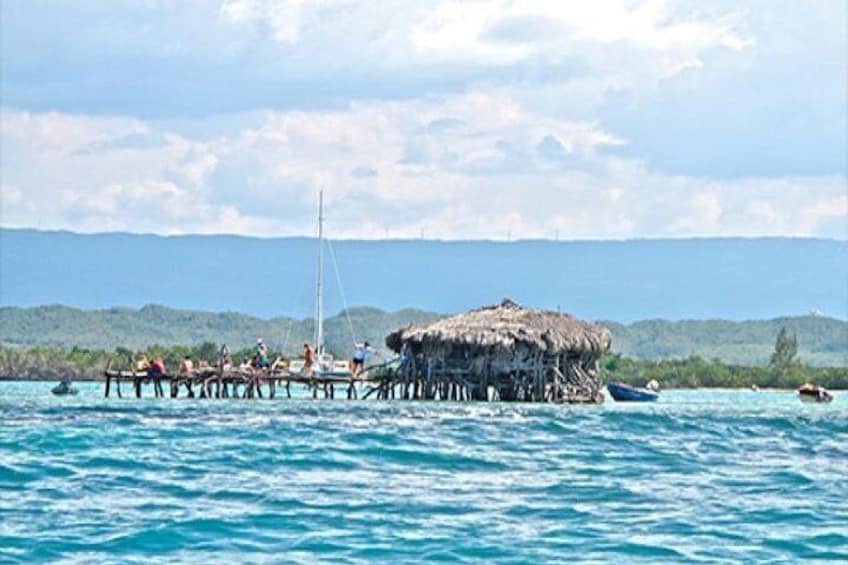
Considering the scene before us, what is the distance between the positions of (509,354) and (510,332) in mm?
1027

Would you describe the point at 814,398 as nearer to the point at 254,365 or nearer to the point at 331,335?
the point at 254,365

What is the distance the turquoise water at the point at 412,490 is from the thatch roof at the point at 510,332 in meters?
15.8

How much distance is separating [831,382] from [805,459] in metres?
64.7

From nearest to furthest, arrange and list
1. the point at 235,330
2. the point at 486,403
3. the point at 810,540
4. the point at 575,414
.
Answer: the point at 810,540 < the point at 575,414 < the point at 486,403 < the point at 235,330

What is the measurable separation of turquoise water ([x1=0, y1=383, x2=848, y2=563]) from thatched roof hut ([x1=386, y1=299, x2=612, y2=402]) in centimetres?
1609

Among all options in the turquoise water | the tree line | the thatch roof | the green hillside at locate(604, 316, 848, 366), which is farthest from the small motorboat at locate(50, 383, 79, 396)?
the green hillside at locate(604, 316, 848, 366)

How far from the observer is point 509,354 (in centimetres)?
6116

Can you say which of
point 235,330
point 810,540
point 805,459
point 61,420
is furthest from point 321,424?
point 235,330

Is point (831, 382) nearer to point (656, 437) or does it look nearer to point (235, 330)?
point (656, 437)

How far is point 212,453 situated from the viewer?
32.9 meters

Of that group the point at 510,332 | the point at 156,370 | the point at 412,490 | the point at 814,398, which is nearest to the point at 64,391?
the point at 156,370

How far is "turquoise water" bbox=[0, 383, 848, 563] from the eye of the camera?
22.4 m

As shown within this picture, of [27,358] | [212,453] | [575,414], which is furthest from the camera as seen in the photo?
[27,358]

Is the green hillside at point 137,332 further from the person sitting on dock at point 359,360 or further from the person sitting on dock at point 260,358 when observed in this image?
the person sitting on dock at point 359,360
